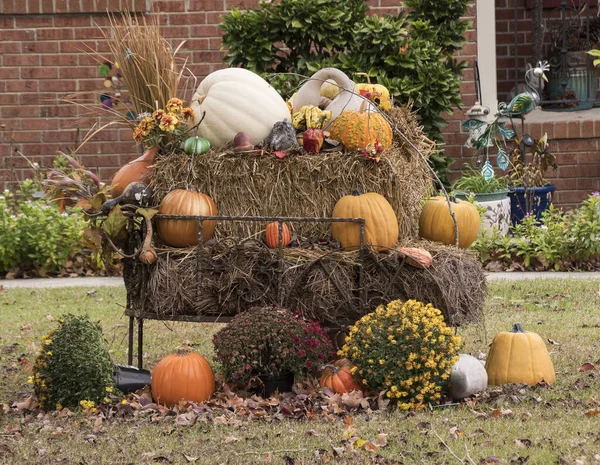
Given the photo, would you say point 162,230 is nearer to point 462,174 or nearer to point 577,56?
point 462,174

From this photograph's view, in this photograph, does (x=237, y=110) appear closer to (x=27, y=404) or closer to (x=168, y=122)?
(x=168, y=122)

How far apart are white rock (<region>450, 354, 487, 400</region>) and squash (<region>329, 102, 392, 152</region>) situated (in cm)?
116

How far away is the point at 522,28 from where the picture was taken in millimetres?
11164

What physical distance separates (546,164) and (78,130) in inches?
172

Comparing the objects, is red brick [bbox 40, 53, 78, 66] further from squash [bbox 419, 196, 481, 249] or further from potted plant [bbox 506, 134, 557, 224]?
squash [bbox 419, 196, 481, 249]

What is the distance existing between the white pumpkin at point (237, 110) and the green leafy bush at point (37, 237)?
351 centimetres

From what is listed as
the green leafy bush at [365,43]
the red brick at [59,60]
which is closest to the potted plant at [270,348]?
the green leafy bush at [365,43]

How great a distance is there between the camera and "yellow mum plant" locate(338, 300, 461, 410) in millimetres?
4281

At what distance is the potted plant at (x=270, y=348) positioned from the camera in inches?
174

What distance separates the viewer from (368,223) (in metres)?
4.78

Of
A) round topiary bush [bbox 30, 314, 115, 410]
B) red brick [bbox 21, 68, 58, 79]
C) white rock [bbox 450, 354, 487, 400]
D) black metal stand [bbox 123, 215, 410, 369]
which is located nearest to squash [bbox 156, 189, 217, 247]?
black metal stand [bbox 123, 215, 410, 369]

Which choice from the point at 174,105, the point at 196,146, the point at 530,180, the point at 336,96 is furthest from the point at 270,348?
the point at 530,180

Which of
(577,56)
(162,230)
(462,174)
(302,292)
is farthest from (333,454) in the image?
(577,56)

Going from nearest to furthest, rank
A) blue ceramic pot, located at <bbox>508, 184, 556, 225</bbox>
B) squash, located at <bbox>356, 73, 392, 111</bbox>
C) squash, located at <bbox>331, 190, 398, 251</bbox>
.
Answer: squash, located at <bbox>331, 190, 398, 251</bbox> → squash, located at <bbox>356, 73, 392, 111</bbox> → blue ceramic pot, located at <bbox>508, 184, 556, 225</bbox>
